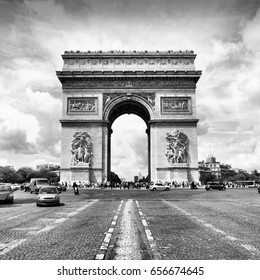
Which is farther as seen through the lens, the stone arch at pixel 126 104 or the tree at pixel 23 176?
the tree at pixel 23 176

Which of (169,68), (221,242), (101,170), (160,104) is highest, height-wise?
(169,68)

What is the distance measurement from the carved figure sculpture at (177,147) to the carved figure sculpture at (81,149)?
10973 millimetres

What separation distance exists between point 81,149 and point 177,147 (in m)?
13.5

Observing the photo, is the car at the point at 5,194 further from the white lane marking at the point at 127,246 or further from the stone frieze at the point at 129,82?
the stone frieze at the point at 129,82

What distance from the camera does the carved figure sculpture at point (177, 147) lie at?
4450cm

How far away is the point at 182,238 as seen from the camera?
645 cm

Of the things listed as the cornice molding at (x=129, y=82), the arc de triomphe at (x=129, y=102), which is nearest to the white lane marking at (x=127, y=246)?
the arc de triomphe at (x=129, y=102)

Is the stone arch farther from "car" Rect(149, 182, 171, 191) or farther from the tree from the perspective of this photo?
the tree

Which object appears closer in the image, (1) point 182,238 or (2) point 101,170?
(1) point 182,238
